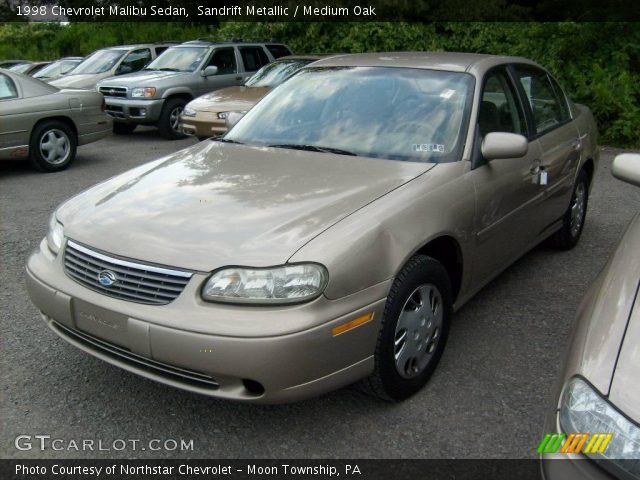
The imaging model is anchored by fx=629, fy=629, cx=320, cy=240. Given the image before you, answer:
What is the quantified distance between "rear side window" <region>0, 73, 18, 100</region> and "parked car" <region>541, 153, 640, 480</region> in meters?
7.92

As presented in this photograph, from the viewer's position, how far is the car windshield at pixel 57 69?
14.4 m

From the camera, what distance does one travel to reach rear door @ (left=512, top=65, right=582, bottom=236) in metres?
4.27

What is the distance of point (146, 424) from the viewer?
288 centimetres

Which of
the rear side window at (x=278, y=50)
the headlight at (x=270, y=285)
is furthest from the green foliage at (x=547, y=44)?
the headlight at (x=270, y=285)

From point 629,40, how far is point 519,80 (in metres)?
7.93

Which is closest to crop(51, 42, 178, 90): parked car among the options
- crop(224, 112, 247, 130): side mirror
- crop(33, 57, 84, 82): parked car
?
crop(33, 57, 84, 82): parked car

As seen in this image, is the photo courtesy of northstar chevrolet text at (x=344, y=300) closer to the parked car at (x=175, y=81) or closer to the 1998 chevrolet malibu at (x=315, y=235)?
the 1998 chevrolet malibu at (x=315, y=235)

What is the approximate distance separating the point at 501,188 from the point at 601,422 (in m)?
2.08

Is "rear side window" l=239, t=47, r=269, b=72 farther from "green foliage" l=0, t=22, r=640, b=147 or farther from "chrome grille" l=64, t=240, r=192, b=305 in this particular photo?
"chrome grille" l=64, t=240, r=192, b=305

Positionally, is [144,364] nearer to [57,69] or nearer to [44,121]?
[44,121]

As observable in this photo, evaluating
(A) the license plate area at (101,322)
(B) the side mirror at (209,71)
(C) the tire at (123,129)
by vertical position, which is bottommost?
(C) the tire at (123,129)

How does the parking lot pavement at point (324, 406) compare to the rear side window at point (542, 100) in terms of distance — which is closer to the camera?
the parking lot pavement at point (324, 406)

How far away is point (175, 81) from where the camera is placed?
11.4m

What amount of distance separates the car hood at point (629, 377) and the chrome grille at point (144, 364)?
1500mm
